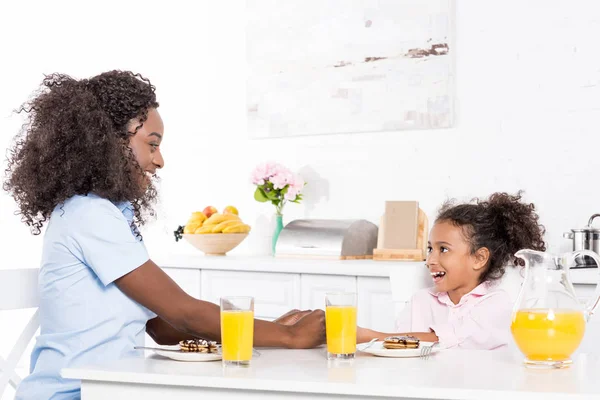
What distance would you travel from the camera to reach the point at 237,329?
133 cm

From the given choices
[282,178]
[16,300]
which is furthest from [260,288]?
[16,300]

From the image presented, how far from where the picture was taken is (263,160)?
12.3 ft

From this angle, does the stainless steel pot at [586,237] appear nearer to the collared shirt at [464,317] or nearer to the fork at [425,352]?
the collared shirt at [464,317]

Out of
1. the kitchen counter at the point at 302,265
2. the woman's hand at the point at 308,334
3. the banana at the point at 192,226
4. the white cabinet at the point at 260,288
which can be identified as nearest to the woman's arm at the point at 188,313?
the woman's hand at the point at 308,334

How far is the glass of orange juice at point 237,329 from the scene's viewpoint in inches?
52.6

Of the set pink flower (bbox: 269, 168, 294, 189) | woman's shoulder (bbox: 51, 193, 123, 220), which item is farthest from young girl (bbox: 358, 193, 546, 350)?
pink flower (bbox: 269, 168, 294, 189)

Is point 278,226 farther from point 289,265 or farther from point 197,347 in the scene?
point 197,347

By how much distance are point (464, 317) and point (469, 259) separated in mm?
182

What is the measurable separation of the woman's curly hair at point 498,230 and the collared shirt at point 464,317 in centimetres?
9

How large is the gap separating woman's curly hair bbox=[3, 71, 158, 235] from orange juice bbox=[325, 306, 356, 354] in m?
0.52

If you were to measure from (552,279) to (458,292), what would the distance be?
0.82 metres

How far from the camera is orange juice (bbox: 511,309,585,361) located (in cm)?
133

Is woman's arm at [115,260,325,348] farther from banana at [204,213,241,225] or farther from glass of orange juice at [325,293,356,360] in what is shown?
banana at [204,213,241,225]

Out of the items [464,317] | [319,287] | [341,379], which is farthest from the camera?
[319,287]
